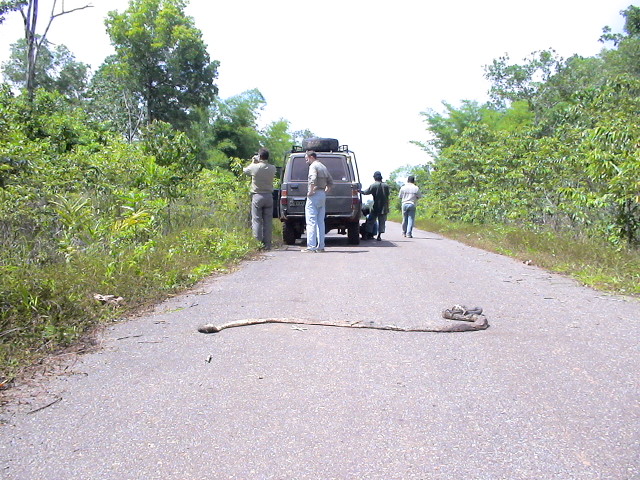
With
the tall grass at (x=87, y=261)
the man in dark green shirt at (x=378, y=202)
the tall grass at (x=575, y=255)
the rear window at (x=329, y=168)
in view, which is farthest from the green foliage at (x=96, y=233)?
the tall grass at (x=575, y=255)

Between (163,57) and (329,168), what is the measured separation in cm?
2858

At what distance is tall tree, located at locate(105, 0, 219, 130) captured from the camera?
38.2 meters

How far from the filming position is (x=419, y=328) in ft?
16.8

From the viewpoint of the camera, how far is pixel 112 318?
225 inches

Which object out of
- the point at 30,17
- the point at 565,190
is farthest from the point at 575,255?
the point at 30,17

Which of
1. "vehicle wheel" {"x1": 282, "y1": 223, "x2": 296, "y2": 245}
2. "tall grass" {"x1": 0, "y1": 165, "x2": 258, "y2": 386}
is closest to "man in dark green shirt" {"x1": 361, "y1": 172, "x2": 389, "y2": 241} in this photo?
"vehicle wheel" {"x1": 282, "y1": 223, "x2": 296, "y2": 245}

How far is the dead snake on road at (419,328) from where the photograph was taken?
5.10m

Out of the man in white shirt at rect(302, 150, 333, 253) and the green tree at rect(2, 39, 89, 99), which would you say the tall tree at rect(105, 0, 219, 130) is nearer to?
the green tree at rect(2, 39, 89, 99)

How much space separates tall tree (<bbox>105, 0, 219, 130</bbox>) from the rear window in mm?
26913

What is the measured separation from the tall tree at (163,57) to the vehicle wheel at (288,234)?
27.3 metres

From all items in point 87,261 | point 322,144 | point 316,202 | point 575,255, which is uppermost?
point 322,144

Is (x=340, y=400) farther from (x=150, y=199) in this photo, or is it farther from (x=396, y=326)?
(x=150, y=199)

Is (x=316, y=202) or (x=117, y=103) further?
(x=117, y=103)

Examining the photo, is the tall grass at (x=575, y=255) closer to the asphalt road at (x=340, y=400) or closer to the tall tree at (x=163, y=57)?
the asphalt road at (x=340, y=400)
